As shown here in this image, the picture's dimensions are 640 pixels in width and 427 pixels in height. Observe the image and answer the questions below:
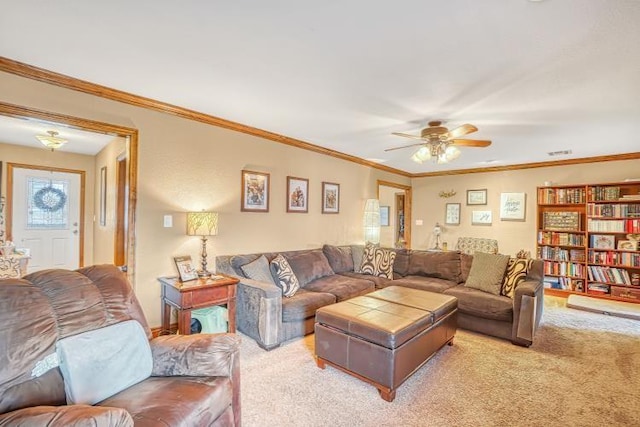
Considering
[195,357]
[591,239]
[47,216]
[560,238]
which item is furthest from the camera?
[560,238]

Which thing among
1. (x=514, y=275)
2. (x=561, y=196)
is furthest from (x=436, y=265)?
(x=561, y=196)

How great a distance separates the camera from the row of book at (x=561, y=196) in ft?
16.9

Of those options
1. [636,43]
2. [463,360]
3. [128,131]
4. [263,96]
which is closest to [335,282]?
[463,360]

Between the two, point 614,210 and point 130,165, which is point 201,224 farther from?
point 614,210

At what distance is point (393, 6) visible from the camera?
159 cm

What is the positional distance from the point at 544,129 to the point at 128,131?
4501 mm

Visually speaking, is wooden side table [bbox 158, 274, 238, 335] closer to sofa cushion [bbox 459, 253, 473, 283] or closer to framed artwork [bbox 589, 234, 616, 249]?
sofa cushion [bbox 459, 253, 473, 283]

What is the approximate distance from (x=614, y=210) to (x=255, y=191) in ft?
18.4

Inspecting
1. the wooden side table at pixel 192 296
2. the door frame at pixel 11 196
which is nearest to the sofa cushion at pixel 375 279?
the wooden side table at pixel 192 296

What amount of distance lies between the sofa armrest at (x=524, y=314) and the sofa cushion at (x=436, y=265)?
105cm

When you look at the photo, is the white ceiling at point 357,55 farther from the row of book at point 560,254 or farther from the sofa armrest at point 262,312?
the row of book at point 560,254

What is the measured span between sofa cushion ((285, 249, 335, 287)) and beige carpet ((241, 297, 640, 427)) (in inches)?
34.1

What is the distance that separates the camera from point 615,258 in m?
4.81

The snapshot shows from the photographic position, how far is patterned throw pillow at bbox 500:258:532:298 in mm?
3407
